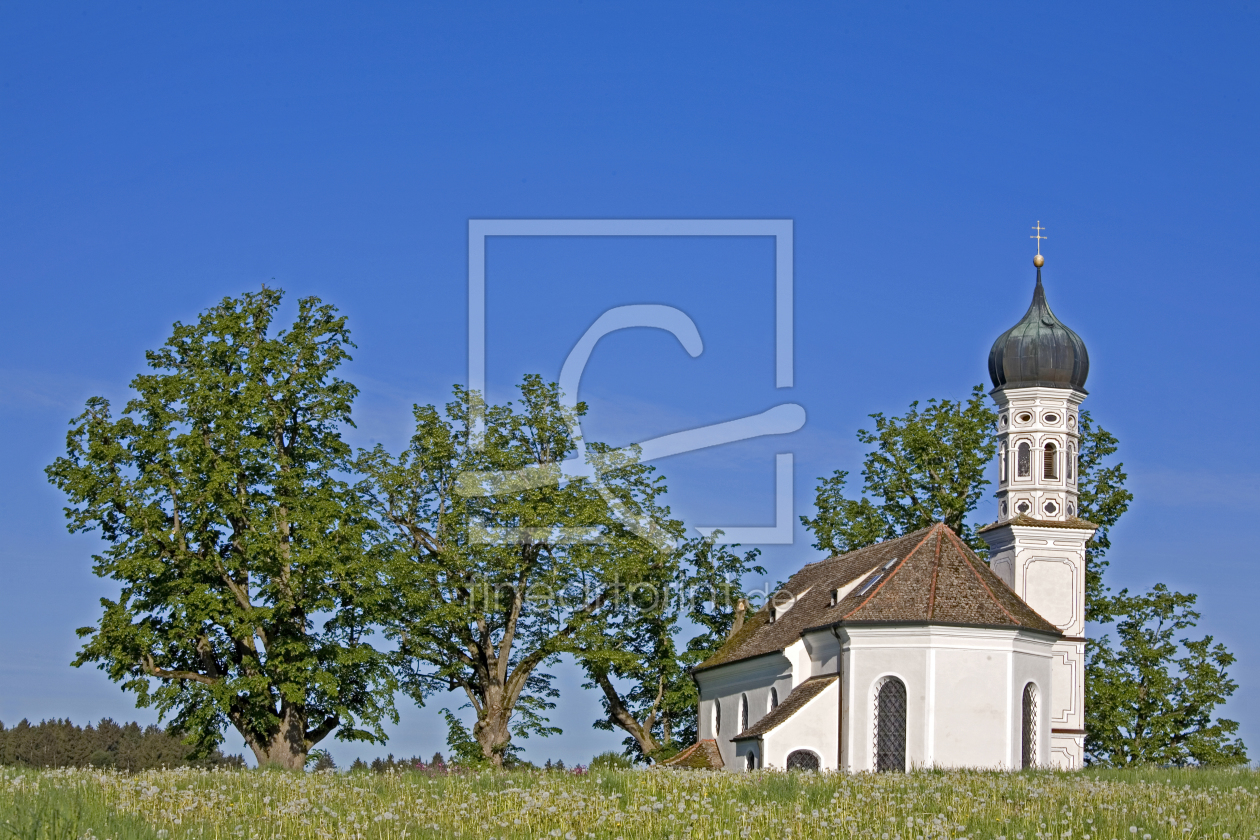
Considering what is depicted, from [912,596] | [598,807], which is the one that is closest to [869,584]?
[912,596]

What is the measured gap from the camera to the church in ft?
132

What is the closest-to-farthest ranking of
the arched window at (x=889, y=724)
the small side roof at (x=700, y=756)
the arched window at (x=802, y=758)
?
1. the arched window at (x=889, y=724)
2. the arched window at (x=802, y=758)
3. the small side roof at (x=700, y=756)

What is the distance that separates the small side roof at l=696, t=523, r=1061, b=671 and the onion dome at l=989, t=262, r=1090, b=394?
8092 millimetres

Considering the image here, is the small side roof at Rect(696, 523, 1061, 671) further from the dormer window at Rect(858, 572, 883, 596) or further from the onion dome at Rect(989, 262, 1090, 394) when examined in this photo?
the onion dome at Rect(989, 262, 1090, 394)

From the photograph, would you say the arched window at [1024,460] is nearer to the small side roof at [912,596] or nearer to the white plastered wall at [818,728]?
the small side roof at [912,596]

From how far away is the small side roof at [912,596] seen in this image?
4097 centimetres

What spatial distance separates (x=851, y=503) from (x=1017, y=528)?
10057mm

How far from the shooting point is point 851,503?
5944 centimetres

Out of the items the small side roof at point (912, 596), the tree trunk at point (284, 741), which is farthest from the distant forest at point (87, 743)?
the small side roof at point (912, 596)

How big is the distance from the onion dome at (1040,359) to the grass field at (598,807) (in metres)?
32.2

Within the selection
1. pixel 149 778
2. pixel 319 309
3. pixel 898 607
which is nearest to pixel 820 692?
pixel 898 607

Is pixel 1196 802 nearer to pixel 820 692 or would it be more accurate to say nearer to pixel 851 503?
pixel 820 692

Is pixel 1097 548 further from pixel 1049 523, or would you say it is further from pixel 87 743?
pixel 87 743

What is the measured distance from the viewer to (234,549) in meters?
42.1
